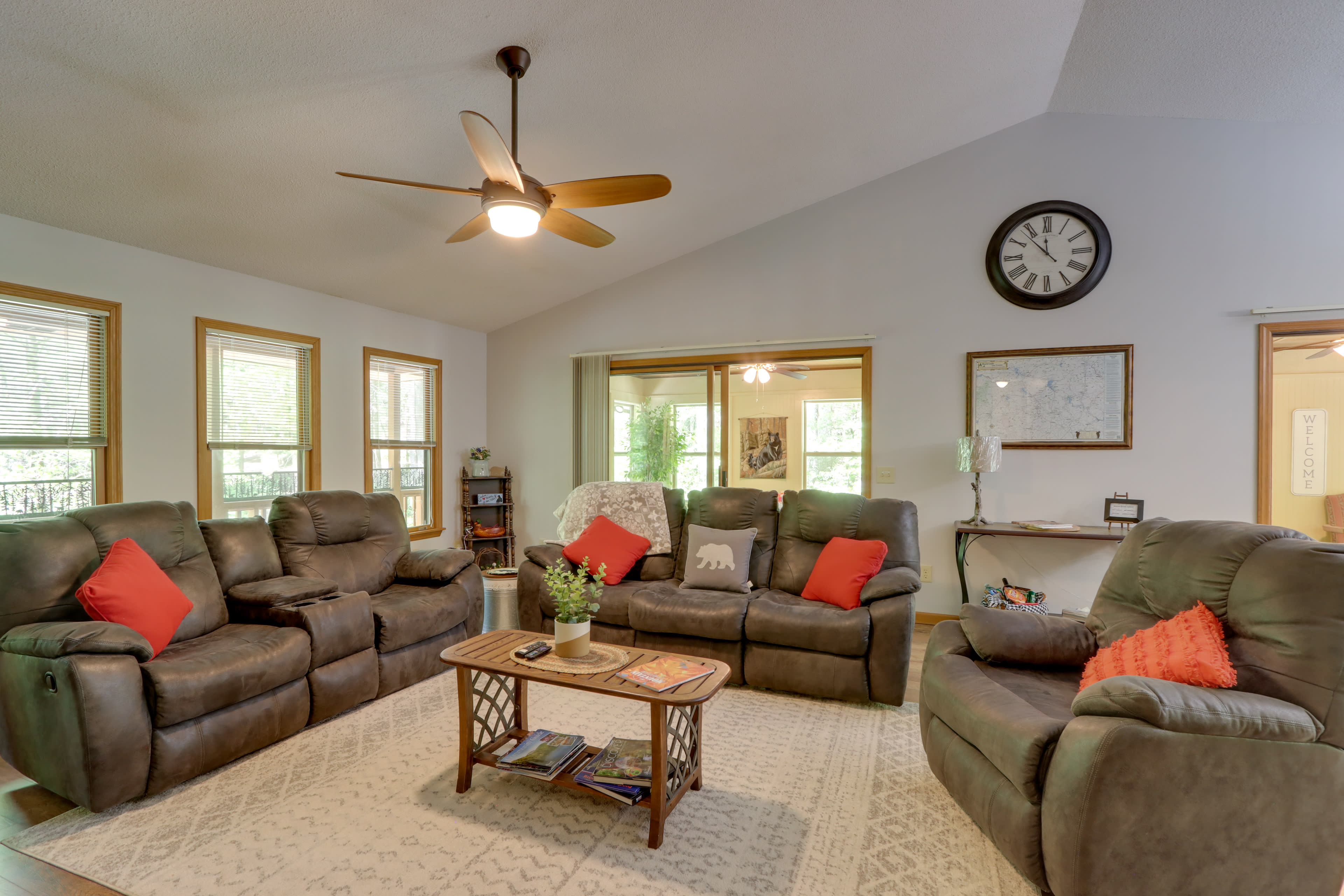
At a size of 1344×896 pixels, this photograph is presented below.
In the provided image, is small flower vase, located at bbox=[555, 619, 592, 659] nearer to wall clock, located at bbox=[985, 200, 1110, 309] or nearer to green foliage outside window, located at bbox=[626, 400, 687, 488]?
green foliage outside window, located at bbox=[626, 400, 687, 488]

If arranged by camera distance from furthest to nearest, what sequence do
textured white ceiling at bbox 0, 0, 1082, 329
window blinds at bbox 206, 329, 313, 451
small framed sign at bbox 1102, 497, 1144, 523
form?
window blinds at bbox 206, 329, 313, 451 < small framed sign at bbox 1102, 497, 1144, 523 < textured white ceiling at bbox 0, 0, 1082, 329

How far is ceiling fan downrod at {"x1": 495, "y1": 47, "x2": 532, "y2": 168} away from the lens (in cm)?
271

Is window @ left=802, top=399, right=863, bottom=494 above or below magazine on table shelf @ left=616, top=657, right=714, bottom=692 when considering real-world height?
above

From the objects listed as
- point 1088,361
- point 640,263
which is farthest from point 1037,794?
point 640,263

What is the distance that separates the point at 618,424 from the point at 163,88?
3744 millimetres

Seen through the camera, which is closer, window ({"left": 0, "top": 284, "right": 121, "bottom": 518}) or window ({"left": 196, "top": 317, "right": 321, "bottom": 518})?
window ({"left": 0, "top": 284, "right": 121, "bottom": 518})

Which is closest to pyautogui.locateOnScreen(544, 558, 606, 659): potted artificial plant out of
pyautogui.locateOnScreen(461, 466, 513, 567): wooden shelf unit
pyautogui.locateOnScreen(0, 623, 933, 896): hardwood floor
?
pyautogui.locateOnScreen(0, 623, 933, 896): hardwood floor

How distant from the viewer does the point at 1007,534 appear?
4.01m

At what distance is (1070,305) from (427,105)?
13.5 feet

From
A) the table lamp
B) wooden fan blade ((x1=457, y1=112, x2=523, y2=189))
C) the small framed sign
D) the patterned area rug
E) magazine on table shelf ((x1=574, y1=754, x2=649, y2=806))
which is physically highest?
wooden fan blade ((x1=457, y1=112, x2=523, y2=189))

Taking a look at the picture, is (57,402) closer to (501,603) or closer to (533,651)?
(501,603)

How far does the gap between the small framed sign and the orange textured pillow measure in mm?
2301

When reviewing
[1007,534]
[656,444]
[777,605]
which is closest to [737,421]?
[656,444]

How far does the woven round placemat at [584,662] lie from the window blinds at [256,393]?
120 inches
